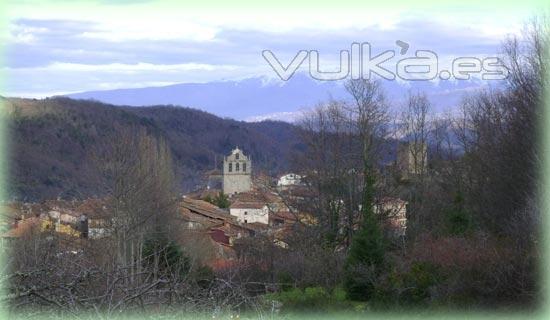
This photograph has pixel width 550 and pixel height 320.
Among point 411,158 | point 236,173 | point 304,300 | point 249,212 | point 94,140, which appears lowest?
point 249,212

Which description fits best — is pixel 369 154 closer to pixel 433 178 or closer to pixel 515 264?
pixel 433 178

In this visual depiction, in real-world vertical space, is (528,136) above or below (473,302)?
above

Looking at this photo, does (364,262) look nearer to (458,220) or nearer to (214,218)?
(458,220)

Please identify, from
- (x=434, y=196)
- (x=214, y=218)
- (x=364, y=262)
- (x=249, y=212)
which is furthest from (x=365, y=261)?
(x=249, y=212)

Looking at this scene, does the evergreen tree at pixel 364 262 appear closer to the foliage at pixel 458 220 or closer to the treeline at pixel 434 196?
the treeline at pixel 434 196

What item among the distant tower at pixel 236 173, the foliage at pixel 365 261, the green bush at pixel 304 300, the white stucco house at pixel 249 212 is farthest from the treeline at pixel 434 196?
the distant tower at pixel 236 173

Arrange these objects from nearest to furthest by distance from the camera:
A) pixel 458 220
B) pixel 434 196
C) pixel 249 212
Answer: pixel 458 220 → pixel 434 196 → pixel 249 212

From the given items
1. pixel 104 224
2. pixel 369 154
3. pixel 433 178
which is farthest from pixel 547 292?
pixel 433 178
